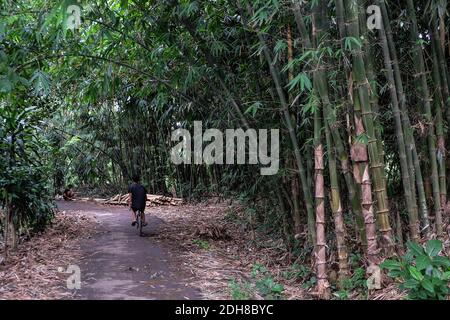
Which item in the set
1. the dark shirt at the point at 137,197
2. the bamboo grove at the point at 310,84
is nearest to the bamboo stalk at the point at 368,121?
the bamboo grove at the point at 310,84

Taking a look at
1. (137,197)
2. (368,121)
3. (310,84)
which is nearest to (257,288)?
(368,121)

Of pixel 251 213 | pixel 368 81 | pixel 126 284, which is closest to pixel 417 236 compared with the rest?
pixel 368 81

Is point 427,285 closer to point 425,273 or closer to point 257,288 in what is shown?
point 425,273

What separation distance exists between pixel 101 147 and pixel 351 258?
1006cm

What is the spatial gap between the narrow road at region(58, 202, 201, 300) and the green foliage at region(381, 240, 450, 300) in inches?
59.8

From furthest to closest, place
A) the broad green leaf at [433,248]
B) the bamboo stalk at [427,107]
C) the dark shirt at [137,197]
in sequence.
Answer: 1. the dark shirt at [137,197]
2. the bamboo stalk at [427,107]
3. the broad green leaf at [433,248]

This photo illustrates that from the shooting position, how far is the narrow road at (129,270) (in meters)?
3.67

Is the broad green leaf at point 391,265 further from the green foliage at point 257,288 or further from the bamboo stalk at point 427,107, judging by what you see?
the green foliage at point 257,288

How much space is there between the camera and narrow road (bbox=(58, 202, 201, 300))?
3.67 meters

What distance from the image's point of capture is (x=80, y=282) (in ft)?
13.2

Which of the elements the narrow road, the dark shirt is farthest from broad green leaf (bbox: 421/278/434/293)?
the dark shirt

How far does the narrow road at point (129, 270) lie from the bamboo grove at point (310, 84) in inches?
48.2

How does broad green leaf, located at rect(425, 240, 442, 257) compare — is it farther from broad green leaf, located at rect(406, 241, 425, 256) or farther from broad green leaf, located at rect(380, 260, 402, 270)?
broad green leaf, located at rect(380, 260, 402, 270)

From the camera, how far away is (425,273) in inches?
114
